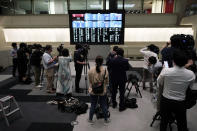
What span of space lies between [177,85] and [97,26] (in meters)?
4.83

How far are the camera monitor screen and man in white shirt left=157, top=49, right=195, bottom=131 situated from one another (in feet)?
14.5

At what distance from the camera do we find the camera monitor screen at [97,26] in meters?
6.37

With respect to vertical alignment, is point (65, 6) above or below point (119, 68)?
above

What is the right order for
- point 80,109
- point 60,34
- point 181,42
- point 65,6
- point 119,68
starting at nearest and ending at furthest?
point 181,42 < point 119,68 < point 80,109 < point 60,34 < point 65,6

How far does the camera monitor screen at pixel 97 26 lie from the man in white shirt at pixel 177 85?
174 inches

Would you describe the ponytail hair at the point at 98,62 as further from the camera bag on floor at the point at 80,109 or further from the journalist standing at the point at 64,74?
the journalist standing at the point at 64,74

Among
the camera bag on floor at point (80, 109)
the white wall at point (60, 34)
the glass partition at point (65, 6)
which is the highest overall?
the glass partition at point (65, 6)

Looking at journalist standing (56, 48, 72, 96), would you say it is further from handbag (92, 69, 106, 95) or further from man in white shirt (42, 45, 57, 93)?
handbag (92, 69, 106, 95)

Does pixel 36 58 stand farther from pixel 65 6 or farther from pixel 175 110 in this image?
pixel 65 6

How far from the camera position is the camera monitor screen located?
20.9 ft

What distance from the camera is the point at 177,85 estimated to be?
216 centimetres

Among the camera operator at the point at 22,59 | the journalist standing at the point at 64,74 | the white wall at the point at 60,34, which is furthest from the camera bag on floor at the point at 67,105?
the white wall at the point at 60,34

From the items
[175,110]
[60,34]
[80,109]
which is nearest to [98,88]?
[80,109]

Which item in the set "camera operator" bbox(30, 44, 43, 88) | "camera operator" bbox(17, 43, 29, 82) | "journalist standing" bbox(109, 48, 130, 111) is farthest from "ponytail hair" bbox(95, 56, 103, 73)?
"camera operator" bbox(17, 43, 29, 82)
